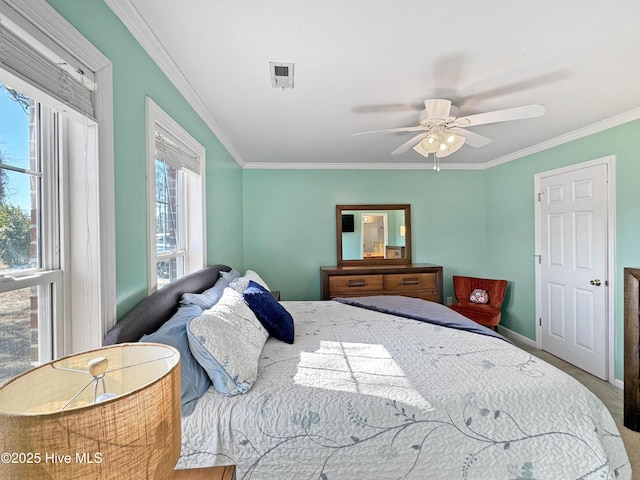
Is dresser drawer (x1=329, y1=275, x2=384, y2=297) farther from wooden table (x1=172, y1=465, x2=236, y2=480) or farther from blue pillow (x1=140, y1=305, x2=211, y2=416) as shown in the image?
wooden table (x1=172, y1=465, x2=236, y2=480)

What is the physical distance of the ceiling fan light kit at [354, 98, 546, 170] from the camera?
1829 mm

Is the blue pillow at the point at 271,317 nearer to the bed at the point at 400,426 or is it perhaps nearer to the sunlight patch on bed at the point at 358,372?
the sunlight patch on bed at the point at 358,372

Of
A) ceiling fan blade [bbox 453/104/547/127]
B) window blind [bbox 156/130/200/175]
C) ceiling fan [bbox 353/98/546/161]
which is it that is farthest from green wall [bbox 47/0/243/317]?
ceiling fan blade [bbox 453/104/547/127]

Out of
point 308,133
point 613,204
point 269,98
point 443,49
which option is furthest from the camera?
point 308,133

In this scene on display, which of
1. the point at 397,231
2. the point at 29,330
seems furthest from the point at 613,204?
the point at 29,330

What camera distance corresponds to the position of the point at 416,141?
2350 mm

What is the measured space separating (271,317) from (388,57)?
1621 mm

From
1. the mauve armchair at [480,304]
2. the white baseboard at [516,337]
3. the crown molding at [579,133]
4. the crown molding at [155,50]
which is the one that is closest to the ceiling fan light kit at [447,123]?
the crown molding at [155,50]

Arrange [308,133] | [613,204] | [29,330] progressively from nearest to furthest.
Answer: [29,330] → [613,204] → [308,133]

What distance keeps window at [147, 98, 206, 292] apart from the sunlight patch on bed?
0.90 metres

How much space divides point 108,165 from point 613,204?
372 centimetres

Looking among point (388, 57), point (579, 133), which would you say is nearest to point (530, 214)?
point (579, 133)

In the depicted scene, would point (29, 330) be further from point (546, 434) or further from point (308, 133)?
point (308, 133)

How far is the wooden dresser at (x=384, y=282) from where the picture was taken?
366cm
